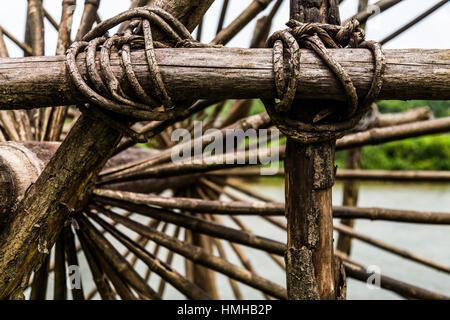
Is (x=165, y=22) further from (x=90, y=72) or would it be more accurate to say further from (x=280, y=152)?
(x=280, y=152)

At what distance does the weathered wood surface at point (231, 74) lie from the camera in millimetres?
969

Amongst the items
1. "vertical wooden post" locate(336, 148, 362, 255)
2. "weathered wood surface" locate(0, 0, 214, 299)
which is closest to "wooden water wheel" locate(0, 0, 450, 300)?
"weathered wood surface" locate(0, 0, 214, 299)

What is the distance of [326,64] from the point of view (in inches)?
37.9

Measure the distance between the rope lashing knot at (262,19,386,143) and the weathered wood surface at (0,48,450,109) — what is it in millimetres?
20

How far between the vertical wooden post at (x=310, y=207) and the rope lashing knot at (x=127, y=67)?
31 centimetres

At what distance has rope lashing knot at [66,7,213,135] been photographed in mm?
949

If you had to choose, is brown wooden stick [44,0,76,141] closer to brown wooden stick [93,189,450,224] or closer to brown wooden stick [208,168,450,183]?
brown wooden stick [93,189,450,224]

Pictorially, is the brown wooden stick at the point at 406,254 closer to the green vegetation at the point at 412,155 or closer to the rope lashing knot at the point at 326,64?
the rope lashing knot at the point at 326,64

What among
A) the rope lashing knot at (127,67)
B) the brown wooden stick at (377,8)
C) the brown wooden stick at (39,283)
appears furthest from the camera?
the brown wooden stick at (39,283)

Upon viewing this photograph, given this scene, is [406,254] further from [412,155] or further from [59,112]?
[412,155]

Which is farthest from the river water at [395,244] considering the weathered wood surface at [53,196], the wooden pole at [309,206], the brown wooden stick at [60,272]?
the wooden pole at [309,206]

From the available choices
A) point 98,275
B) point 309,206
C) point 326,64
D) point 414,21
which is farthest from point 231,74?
point 414,21
